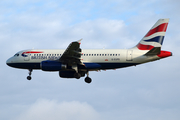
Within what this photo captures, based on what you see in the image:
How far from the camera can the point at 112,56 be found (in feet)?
183

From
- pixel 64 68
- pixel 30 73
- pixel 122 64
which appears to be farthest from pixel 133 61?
pixel 30 73

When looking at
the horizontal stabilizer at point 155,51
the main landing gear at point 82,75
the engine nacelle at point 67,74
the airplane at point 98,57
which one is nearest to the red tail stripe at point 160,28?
the airplane at point 98,57

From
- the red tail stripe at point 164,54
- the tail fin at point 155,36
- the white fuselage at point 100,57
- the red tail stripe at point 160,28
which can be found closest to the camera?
the red tail stripe at point 164,54

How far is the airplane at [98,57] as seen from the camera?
179ft

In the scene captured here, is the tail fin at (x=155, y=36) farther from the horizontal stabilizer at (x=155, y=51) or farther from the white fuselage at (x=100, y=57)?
the horizontal stabilizer at (x=155, y=51)

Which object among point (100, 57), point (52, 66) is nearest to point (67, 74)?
point (52, 66)

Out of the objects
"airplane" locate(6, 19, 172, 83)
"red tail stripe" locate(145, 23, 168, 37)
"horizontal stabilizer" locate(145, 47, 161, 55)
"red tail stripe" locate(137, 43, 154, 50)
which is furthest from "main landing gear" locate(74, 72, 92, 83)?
"red tail stripe" locate(145, 23, 168, 37)

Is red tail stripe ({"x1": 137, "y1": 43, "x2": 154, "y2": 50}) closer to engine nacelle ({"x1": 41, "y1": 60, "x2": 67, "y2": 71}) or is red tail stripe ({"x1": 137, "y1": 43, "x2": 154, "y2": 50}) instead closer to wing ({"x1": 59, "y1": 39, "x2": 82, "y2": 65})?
wing ({"x1": 59, "y1": 39, "x2": 82, "y2": 65})

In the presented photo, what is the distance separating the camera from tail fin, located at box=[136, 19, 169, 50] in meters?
56.3

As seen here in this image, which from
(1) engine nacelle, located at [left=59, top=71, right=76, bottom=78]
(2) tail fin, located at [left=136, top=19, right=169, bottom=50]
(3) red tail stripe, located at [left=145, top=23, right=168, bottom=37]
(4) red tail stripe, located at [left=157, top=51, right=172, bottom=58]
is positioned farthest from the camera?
(1) engine nacelle, located at [left=59, top=71, right=76, bottom=78]

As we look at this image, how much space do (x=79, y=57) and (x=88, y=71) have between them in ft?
17.4

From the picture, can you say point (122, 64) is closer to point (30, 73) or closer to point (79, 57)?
point (79, 57)

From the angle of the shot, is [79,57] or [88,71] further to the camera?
[88,71]

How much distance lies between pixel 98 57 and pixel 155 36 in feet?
30.0
